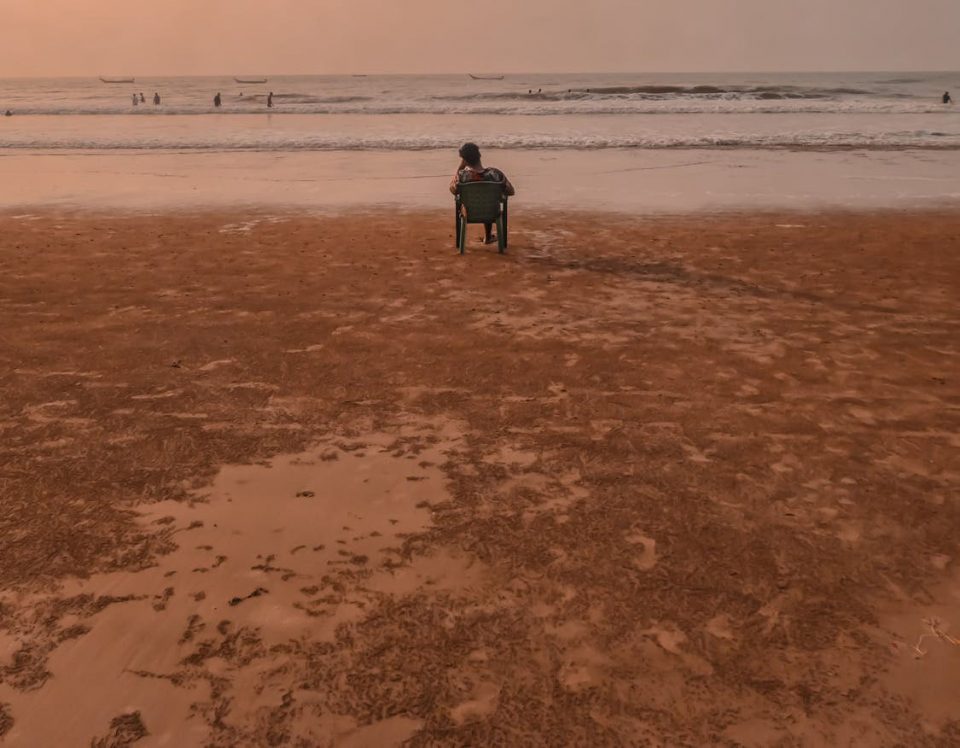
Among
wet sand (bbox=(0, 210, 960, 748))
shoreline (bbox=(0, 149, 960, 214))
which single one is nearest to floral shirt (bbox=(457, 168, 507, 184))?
wet sand (bbox=(0, 210, 960, 748))

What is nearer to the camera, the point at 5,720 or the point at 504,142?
the point at 5,720

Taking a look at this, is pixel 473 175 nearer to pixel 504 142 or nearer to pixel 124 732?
pixel 124 732

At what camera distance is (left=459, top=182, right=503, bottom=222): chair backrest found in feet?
27.8

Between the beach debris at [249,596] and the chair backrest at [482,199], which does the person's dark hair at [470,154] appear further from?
the beach debris at [249,596]

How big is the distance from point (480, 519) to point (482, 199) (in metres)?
5.81

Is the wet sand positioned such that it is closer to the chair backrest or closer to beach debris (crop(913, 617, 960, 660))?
beach debris (crop(913, 617, 960, 660))

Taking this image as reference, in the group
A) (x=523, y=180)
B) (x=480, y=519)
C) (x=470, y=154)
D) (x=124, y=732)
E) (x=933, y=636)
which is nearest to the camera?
(x=124, y=732)

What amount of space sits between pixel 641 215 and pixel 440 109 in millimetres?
29401

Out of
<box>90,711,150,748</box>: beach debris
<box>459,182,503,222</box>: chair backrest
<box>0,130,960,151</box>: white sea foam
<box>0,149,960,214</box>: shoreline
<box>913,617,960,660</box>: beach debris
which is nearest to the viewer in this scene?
<box>90,711,150,748</box>: beach debris

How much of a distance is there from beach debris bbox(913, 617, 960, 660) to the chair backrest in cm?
665

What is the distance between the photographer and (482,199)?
853cm

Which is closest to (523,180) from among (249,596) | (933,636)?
(249,596)

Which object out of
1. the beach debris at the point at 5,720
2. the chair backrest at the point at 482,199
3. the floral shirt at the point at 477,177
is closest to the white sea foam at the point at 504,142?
the floral shirt at the point at 477,177

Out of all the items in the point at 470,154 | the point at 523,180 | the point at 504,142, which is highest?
the point at 504,142
